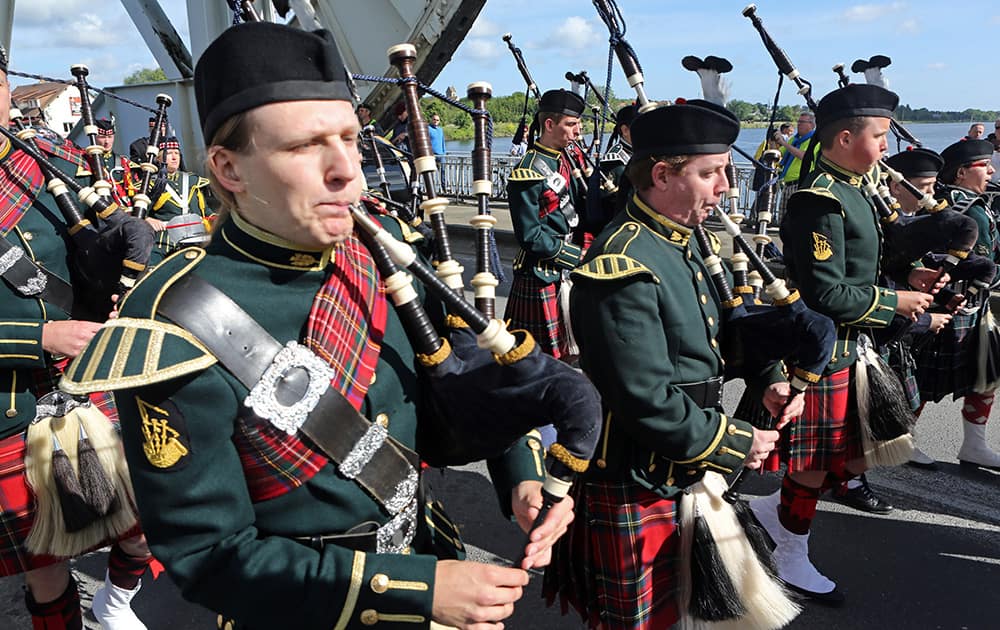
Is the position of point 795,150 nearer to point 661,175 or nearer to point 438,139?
point 438,139

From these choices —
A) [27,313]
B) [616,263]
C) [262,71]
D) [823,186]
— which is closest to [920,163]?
[823,186]

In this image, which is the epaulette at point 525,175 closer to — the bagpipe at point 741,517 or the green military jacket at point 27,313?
the bagpipe at point 741,517

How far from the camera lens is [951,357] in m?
4.24

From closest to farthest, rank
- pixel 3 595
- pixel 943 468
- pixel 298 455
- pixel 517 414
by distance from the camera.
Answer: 1. pixel 298 455
2. pixel 517 414
3. pixel 3 595
4. pixel 943 468

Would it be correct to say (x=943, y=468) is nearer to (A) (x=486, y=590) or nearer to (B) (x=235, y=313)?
(A) (x=486, y=590)

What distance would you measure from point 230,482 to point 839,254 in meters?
2.56

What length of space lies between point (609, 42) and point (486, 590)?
9.15 feet

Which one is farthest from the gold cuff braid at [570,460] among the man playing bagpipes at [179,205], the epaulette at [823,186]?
the man playing bagpipes at [179,205]

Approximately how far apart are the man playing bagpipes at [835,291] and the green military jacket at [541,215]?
5.44 feet

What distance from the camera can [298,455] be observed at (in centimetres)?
132

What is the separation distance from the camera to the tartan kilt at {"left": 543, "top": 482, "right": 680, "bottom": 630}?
229 cm

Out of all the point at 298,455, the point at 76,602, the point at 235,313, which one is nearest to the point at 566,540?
the point at 298,455

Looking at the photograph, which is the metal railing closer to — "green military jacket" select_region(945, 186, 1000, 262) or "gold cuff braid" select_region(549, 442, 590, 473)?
"green military jacket" select_region(945, 186, 1000, 262)

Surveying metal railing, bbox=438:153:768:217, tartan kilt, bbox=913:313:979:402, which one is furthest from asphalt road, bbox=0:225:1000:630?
metal railing, bbox=438:153:768:217
